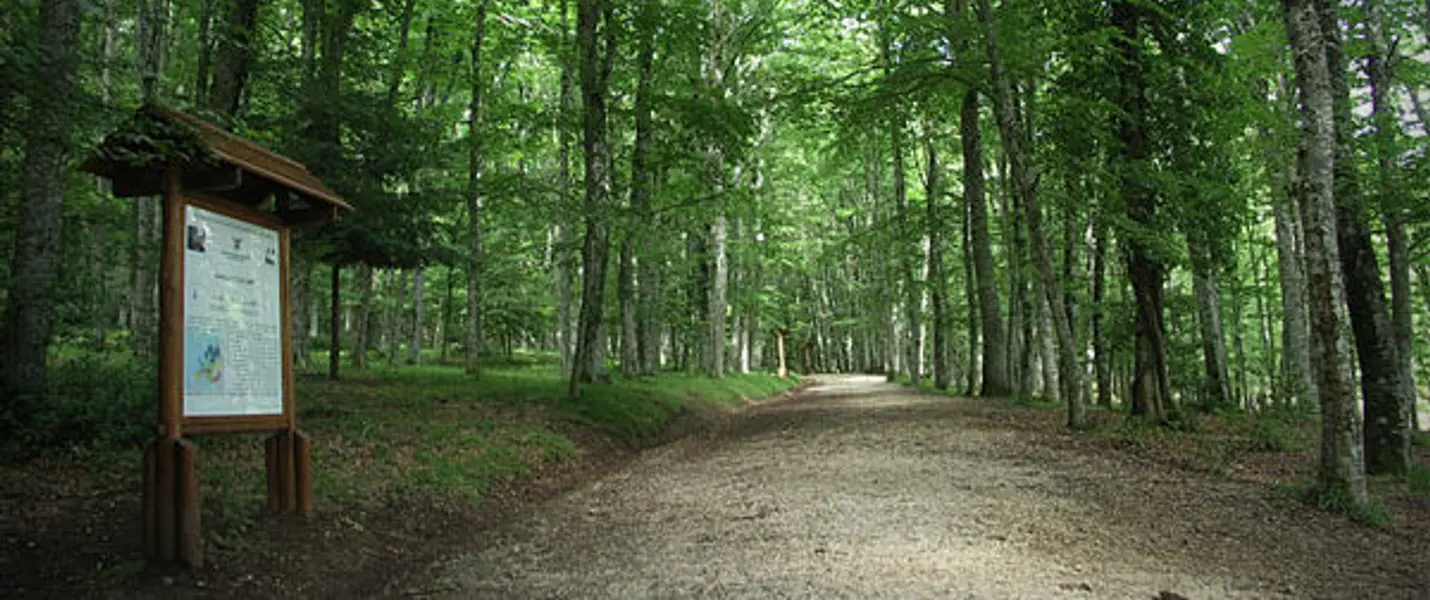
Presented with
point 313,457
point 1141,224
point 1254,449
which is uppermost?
point 1141,224

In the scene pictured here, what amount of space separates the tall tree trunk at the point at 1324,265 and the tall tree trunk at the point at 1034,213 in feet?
15.3

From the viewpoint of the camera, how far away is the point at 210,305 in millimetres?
5672

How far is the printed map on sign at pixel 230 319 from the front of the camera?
548cm

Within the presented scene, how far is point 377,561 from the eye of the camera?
6.06 metres

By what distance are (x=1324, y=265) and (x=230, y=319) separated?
30.4 feet

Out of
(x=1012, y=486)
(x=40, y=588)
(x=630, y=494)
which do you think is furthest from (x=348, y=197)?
(x=1012, y=486)

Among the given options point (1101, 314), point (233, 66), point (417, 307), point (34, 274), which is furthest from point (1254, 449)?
point (417, 307)

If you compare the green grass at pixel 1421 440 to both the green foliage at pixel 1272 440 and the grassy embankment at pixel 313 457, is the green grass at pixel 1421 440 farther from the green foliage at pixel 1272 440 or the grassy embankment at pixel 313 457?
the grassy embankment at pixel 313 457

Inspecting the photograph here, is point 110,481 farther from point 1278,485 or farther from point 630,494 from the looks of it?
point 1278,485

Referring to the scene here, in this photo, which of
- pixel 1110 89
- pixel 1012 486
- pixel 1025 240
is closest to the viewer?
pixel 1012 486

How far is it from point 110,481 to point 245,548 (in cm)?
192

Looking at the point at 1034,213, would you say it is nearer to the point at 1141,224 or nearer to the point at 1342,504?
the point at 1141,224

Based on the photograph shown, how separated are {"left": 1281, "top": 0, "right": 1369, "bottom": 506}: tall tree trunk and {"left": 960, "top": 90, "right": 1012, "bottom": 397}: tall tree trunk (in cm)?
1119

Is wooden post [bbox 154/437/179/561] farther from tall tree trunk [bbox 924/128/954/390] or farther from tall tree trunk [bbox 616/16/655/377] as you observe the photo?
tall tree trunk [bbox 924/128/954/390]
